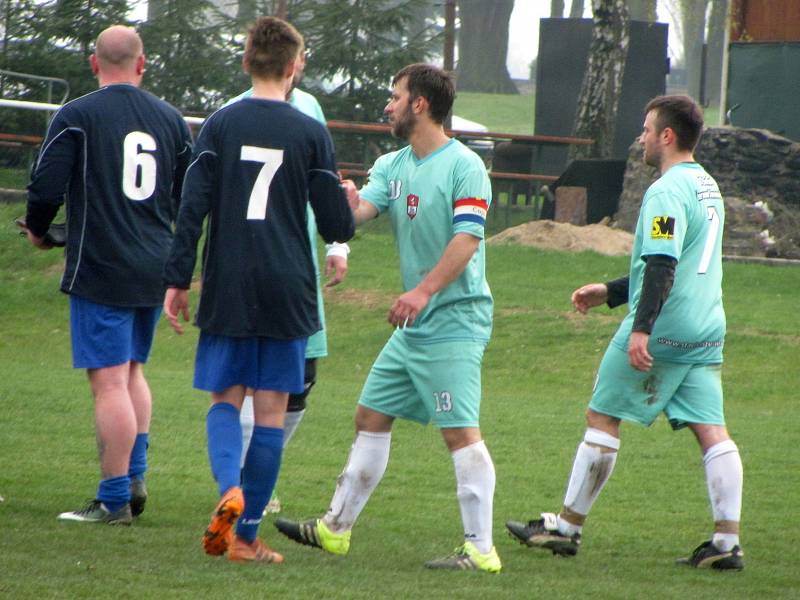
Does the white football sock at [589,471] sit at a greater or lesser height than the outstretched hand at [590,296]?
lesser

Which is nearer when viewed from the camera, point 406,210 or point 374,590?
point 374,590

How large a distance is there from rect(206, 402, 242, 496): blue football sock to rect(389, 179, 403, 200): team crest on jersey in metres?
1.02

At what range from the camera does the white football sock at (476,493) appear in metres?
5.15

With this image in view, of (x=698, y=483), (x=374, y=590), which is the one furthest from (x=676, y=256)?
(x=698, y=483)

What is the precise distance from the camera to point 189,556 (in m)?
5.00

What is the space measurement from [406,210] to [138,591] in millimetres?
1741

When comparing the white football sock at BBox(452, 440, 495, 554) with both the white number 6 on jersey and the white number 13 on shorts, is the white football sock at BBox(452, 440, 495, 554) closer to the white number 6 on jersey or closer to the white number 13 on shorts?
the white number 13 on shorts

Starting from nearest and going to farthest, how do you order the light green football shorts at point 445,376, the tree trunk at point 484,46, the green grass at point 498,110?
the light green football shorts at point 445,376 → the green grass at point 498,110 → the tree trunk at point 484,46

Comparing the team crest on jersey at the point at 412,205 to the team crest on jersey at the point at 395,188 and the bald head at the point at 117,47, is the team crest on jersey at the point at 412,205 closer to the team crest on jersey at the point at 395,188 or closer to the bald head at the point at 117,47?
the team crest on jersey at the point at 395,188

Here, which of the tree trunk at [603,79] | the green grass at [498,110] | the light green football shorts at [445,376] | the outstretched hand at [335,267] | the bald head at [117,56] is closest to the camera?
the light green football shorts at [445,376]

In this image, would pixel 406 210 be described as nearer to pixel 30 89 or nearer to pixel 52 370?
pixel 52 370

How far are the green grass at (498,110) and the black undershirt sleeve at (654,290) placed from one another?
44182mm

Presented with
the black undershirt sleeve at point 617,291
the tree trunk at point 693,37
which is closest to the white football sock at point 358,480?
the black undershirt sleeve at point 617,291

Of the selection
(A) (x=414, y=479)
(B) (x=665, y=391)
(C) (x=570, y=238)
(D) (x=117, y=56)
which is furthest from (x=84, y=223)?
(C) (x=570, y=238)
